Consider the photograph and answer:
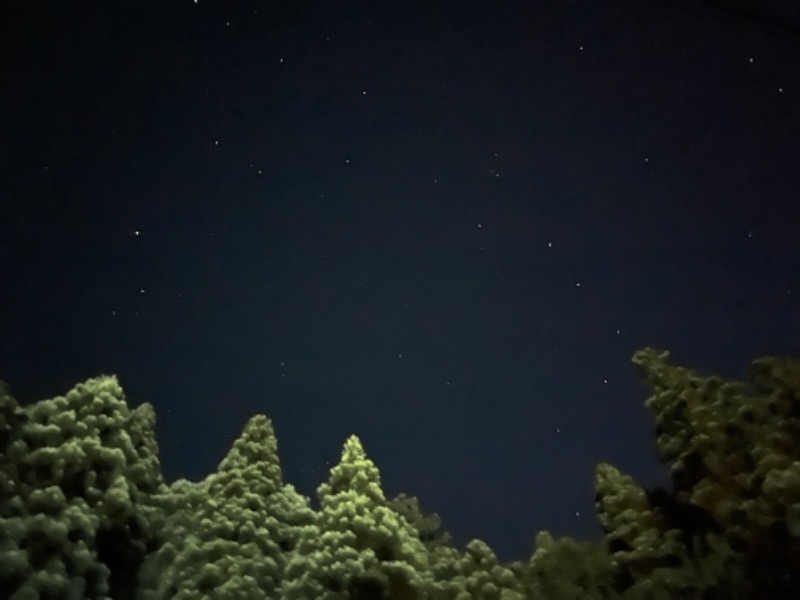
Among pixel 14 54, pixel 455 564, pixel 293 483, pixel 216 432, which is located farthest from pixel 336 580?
pixel 14 54

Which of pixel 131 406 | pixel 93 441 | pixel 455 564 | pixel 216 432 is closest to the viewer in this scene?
pixel 93 441

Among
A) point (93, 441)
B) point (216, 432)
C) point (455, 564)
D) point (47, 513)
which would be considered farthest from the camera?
point (216, 432)

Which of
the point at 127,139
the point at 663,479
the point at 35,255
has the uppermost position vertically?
the point at 127,139

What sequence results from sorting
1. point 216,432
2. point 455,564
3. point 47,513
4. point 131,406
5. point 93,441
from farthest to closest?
point 216,432 < point 131,406 < point 455,564 < point 93,441 < point 47,513

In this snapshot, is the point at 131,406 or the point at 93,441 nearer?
the point at 93,441

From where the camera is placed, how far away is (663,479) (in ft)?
7.11

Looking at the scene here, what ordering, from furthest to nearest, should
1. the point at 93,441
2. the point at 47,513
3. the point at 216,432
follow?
the point at 216,432, the point at 93,441, the point at 47,513

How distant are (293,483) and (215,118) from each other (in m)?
1.00

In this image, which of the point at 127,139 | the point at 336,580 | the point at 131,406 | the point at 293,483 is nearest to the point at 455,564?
the point at 336,580

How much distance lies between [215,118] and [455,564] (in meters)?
1.31

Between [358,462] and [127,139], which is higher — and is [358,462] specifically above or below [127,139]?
below

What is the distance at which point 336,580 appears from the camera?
1.99 m

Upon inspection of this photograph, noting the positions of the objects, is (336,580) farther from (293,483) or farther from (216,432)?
(216,432)

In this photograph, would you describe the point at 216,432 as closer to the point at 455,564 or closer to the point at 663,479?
the point at 455,564
